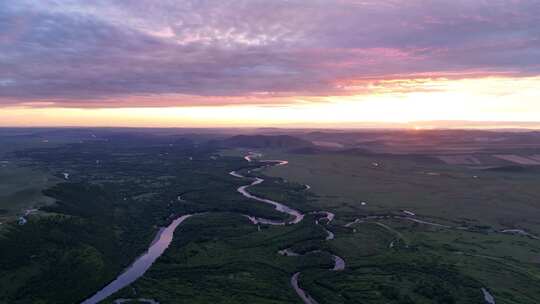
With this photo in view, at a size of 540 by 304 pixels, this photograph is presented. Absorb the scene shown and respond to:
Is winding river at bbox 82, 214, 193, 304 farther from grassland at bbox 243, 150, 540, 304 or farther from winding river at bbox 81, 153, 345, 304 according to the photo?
grassland at bbox 243, 150, 540, 304

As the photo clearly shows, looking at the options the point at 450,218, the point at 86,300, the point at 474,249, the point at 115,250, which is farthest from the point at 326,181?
the point at 86,300

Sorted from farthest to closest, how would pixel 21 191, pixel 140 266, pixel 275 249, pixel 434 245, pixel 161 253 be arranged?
pixel 21 191 < pixel 434 245 < pixel 275 249 < pixel 161 253 < pixel 140 266

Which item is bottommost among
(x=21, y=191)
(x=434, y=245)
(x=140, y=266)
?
(x=140, y=266)

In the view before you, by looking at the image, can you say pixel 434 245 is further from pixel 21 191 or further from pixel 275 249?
pixel 21 191

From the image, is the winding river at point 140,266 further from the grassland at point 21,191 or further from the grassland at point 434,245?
the grassland at point 21,191

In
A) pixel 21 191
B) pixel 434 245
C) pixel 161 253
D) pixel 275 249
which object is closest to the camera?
pixel 161 253

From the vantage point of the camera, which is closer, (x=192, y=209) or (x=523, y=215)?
(x=523, y=215)

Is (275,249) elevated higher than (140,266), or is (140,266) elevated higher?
(275,249)

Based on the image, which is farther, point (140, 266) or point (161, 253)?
point (161, 253)

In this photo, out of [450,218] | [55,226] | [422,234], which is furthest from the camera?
[450,218]

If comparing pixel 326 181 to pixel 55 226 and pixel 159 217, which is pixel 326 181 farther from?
pixel 55 226

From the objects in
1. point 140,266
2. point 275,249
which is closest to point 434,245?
point 275,249
